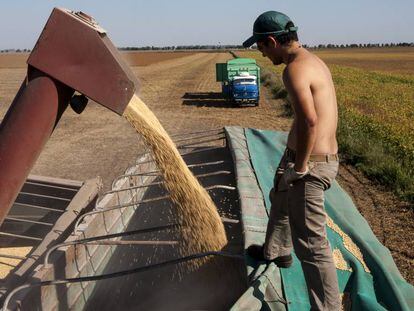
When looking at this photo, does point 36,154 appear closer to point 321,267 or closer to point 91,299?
point 321,267

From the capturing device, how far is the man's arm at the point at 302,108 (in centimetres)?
228

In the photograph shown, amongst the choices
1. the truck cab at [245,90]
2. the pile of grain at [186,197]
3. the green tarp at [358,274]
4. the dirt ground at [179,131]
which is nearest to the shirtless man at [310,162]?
the green tarp at [358,274]

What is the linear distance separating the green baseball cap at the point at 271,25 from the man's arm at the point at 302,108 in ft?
0.79

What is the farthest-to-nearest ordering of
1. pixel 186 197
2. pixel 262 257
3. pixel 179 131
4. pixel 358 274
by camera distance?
pixel 179 131 → pixel 186 197 → pixel 358 274 → pixel 262 257

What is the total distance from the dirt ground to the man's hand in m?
1.09

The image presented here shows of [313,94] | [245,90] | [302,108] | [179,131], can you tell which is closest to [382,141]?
[179,131]

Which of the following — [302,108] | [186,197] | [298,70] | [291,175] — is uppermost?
[298,70]

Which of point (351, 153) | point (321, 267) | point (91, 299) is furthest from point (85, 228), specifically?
point (351, 153)

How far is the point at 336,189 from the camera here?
15.7 feet

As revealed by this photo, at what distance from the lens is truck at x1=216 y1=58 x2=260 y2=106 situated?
16.0 meters

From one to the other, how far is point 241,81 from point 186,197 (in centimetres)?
1345

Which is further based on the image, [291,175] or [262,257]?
[262,257]

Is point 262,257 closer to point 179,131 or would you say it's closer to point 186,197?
point 186,197

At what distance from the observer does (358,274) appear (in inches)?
117
